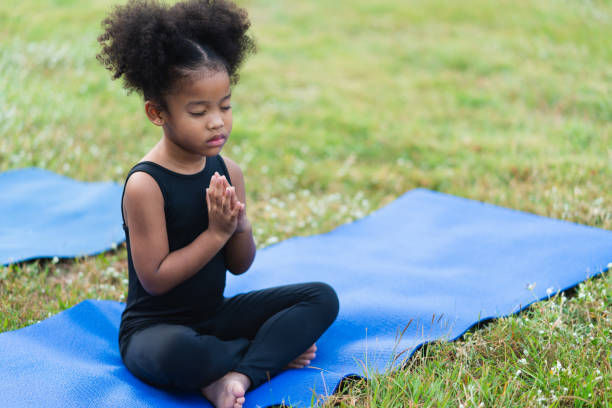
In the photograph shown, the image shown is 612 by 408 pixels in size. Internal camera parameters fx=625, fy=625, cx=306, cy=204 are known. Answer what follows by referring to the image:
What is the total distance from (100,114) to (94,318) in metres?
4.07

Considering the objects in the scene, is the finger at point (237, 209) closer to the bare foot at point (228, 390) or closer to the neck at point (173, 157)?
the neck at point (173, 157)

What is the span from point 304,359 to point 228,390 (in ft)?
1.43

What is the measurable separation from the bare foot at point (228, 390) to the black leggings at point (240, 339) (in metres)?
0.03

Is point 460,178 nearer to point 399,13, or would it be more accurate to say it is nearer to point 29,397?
point 29,397

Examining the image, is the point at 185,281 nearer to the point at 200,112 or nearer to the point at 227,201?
the point at 227,201

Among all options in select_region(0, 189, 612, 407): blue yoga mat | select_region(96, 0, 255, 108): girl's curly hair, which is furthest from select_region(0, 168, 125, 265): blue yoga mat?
select_region(96, 0, 255, 108): girl's curly hair

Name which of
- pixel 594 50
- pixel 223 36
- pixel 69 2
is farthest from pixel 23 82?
pixel 594 50

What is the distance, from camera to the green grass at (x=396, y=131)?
2.90 metres

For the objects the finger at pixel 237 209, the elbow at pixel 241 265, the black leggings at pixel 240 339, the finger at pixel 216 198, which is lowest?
the black leggings at pixel 240 339

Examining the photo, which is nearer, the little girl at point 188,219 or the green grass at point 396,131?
the little girl at point 188,219

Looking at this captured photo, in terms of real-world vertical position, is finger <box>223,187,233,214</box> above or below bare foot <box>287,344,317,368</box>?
above

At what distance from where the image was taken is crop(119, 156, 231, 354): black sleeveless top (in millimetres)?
2740

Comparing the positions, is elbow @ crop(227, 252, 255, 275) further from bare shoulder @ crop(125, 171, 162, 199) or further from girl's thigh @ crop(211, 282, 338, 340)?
bare shoulder @ crop(125, 171, 162, 199)

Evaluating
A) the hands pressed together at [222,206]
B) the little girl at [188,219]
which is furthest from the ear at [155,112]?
the hands pressed together at [222,206]
